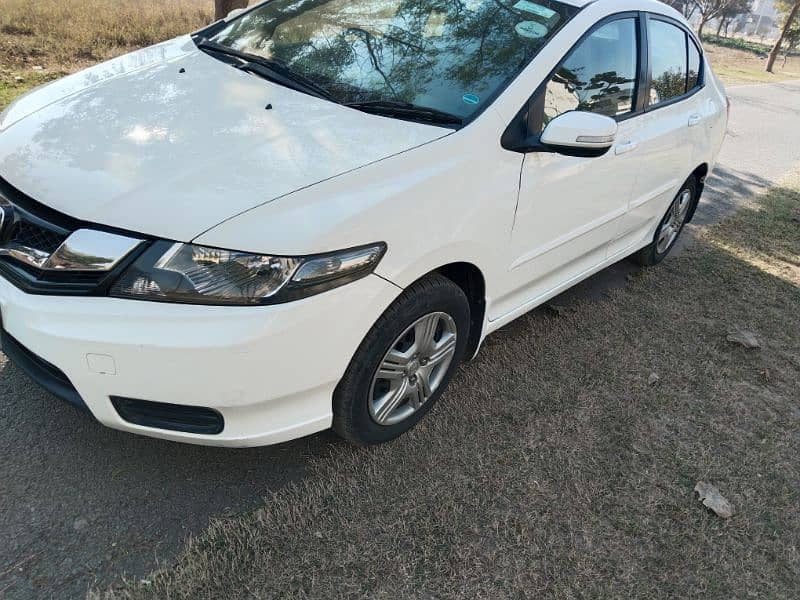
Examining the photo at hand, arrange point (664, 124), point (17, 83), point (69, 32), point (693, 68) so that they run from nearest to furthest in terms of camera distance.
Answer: point (664, 124) → point (693, 68) → point (17, 83) → point (69, 32)

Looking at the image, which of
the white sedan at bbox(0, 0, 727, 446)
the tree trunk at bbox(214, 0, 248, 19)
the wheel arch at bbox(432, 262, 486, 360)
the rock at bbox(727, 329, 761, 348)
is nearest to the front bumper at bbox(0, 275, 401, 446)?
the white sedan at bbox(0, 0, 727, 446)

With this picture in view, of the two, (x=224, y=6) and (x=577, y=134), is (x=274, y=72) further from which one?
(x=224, y=6)

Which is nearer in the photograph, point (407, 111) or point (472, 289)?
point (407, 111)

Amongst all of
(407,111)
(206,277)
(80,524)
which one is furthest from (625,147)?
(80,524)

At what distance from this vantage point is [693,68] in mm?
4121

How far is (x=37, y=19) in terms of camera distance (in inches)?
345

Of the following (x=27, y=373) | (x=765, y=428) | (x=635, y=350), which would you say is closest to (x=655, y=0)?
(x=635, y=350)

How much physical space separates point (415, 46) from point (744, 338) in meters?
2.61

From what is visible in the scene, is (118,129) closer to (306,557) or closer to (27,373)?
(27,373)

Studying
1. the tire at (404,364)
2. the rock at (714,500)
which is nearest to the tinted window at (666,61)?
the tire at (404,364)

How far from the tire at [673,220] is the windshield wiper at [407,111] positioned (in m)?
2.40

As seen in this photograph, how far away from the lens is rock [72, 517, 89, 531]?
210 cm

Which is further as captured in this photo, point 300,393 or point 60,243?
point 300,393

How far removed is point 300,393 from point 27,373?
925 mm
